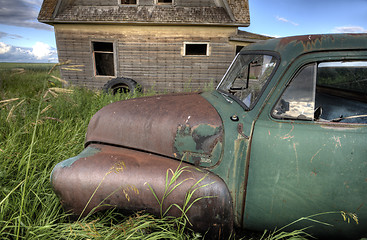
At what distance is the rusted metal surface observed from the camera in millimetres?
1334

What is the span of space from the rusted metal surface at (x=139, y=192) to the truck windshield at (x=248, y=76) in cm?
67

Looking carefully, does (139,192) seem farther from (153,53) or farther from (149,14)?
(149,14)

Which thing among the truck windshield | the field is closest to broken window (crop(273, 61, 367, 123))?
the truck windshield

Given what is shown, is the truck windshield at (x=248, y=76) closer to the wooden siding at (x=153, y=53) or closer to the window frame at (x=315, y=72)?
the window frame at (x=315, y=72)

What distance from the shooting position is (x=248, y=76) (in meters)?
2.13

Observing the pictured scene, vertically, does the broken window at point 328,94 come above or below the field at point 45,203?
above

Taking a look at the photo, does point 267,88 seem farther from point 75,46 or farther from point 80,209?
point 75,46

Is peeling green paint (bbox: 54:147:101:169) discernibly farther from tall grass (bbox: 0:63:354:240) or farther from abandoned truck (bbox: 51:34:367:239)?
tall grass (bbox: 0:63:354:240)

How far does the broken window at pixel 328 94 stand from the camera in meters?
1.37

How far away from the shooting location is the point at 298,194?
4.30 feet

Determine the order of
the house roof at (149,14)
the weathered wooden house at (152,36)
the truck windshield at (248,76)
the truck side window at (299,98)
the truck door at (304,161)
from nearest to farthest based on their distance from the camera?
the truck door at (304,161)
the truck side window at (299,98)
the truck windshield at (248,76)
the house roof at (149,14)
the weathered wooden house at (152,36)

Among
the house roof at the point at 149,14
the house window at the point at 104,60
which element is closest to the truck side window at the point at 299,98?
the house roof at the point at 149,14

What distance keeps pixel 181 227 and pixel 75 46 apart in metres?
8.49

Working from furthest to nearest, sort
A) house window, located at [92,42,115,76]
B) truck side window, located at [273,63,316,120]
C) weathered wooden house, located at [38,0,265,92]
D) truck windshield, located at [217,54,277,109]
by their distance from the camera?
house window, located at [92,42,115,76] < weathered wooden house, located at [38,0,265,92] < truck windshield, located at [217,54,277,109] < truck side window, located at [273,63,316,120]
